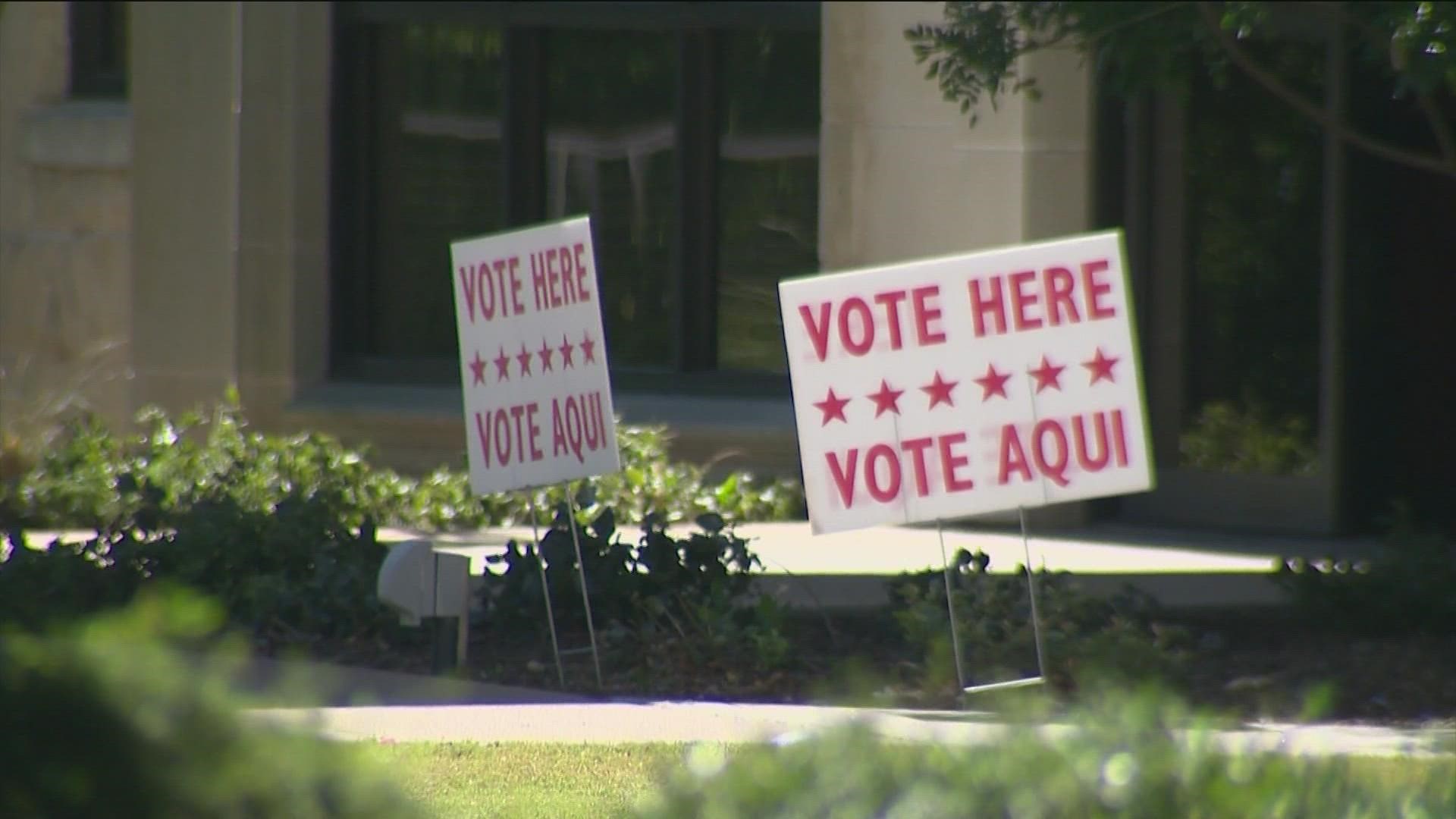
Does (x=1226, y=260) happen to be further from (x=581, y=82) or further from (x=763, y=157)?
(x=581, y=82)

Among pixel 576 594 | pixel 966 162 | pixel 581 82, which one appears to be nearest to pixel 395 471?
pixel 581 82

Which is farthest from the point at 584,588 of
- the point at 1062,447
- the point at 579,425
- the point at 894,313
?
the point at 1062,447

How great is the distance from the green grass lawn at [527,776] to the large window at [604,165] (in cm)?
645

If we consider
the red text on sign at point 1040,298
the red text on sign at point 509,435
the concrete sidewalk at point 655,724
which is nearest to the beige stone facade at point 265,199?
the red text on sign at point 1040,298

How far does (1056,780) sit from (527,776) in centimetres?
378

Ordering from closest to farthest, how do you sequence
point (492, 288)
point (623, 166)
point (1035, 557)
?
1. point (492, 288)
2. point (1035, 557)
3. point (623, 166)

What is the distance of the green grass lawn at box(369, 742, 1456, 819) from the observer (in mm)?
5574

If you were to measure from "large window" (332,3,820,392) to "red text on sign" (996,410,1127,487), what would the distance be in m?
5.71

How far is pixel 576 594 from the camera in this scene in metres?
8.02

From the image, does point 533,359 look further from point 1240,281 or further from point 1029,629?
point 1240,281

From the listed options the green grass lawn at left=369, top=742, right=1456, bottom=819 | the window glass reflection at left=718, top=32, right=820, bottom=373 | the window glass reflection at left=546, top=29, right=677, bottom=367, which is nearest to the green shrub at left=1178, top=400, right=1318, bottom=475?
the window glass reflection at left=718, top=32, right=820, bottom=373

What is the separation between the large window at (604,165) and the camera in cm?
1266

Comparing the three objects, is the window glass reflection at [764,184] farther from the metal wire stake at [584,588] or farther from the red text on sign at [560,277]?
the red text on sign at [560,277]

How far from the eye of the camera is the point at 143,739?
2.09 metres
